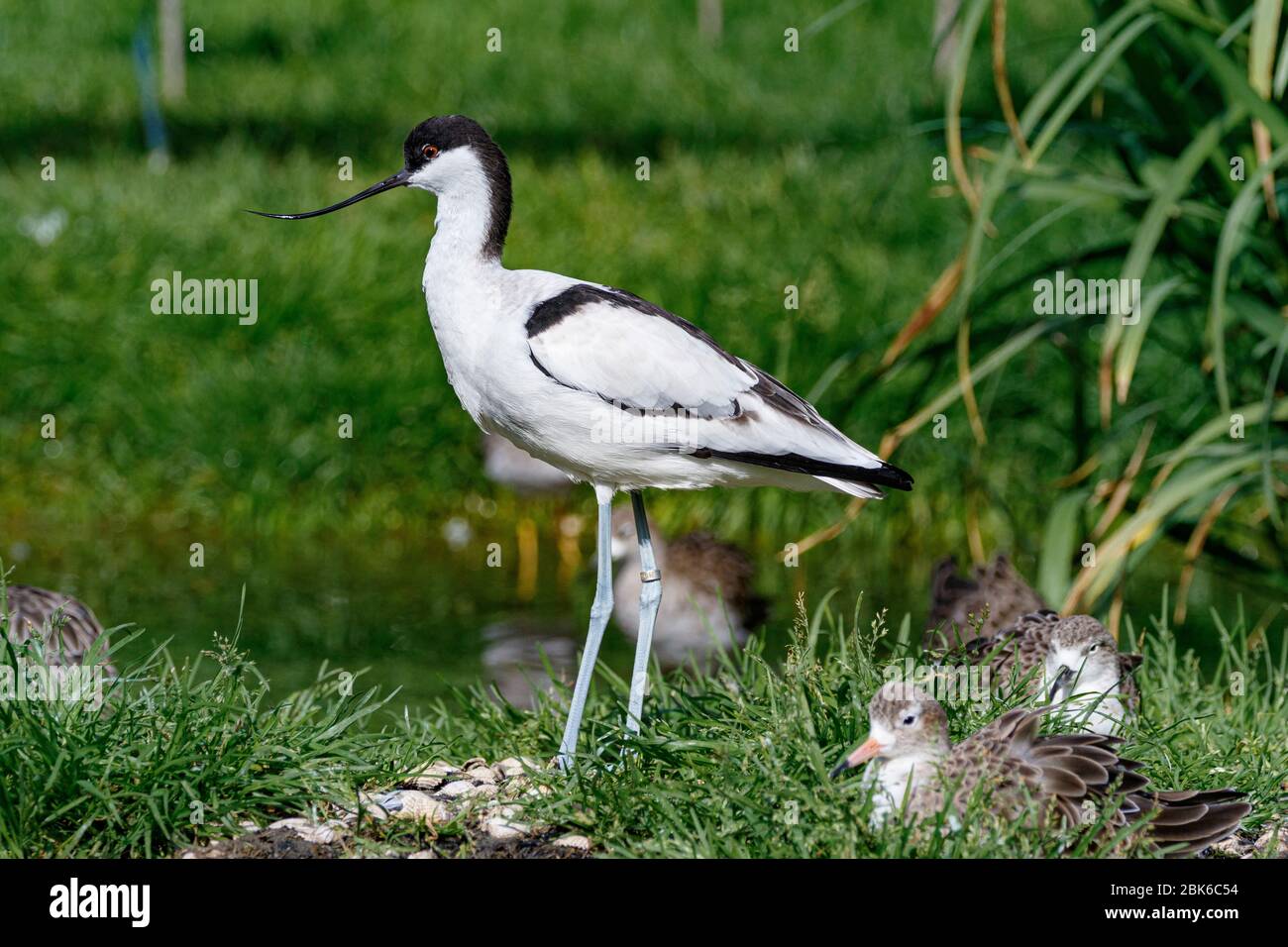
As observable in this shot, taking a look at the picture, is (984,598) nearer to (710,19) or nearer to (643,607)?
(643,607)

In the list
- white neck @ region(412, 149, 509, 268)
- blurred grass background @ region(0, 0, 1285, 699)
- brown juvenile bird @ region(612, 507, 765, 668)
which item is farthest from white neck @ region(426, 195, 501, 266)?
brown juvenile bird @ region(612, 507, 765, 668)

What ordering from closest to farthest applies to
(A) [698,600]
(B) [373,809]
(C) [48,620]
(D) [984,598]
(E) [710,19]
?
(B) [373,809] → (C) [48,620] → (D) [984,598] → (A) [698,600] → (E) [710,19]

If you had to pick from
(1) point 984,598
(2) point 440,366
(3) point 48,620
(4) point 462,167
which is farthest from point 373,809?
(2) point 440,366

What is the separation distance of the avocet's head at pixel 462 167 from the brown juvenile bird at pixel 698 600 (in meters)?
2.90

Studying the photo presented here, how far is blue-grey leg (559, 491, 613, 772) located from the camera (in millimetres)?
4988

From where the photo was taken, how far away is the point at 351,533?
364 inches

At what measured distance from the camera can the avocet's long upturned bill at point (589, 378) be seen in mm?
4992

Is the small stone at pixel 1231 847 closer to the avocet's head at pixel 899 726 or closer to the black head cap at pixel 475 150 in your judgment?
the avocet's head at pixel 899 726

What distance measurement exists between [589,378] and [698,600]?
3032mm

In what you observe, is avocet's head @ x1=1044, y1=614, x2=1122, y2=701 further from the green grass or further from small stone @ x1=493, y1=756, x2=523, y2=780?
small stone @ x1=493, y1=756, x2=523, y2=780

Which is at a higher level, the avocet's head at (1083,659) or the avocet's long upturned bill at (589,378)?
the avocet's long upturned bill at (589,378)

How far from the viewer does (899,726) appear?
4332mm

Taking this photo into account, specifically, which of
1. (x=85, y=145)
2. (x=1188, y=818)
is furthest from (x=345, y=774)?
(x=85, y=145)

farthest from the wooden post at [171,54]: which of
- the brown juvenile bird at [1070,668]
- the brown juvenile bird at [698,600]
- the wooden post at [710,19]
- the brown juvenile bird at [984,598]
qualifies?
the brown juvenile bird at [1070,668]
